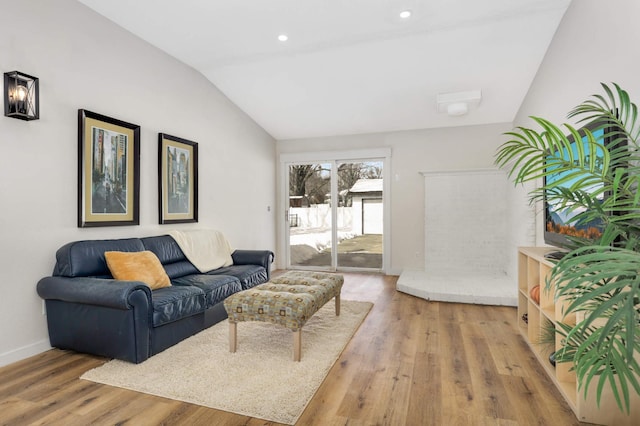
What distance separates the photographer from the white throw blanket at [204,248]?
3.92 metres

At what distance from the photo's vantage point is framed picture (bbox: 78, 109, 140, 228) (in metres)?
3.08

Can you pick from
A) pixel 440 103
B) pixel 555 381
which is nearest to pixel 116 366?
pixel 555 381

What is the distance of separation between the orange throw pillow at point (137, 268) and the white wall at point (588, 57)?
11.7 feet

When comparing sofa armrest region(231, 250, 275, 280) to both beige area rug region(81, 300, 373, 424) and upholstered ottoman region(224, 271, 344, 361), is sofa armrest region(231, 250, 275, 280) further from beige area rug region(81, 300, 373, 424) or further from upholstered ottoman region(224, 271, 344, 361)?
upholstered ottoman region(224, 271, 344, 361)

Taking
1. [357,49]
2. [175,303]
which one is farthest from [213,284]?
[357,49]

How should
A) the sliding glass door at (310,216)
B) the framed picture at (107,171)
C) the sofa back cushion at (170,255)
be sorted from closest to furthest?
the framed picture at (107,171) → the sofa back cushion at (170,255) → the sliding glass door at (310,216)

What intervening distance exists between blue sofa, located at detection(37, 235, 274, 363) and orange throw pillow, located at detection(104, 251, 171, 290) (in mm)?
95

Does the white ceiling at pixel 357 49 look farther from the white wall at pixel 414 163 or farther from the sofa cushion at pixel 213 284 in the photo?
the sofa cushion at pixel 213 284

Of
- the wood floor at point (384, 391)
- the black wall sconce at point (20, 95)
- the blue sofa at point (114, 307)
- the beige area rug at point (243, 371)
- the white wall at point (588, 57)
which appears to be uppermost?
the white wall at point (588, 57)

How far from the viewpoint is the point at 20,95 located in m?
2.57

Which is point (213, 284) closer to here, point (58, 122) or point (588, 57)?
point (58, 122)

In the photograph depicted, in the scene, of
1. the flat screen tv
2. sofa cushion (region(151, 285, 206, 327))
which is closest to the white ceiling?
the flat screen tv

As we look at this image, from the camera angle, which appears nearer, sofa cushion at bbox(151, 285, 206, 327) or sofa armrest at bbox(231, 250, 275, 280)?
sofa cushion at bbox(151, 285, 206, 327)

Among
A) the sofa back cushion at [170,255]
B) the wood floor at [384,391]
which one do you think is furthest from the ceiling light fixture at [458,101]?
the sofa back cushion at [170,255]
